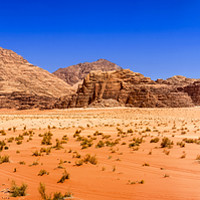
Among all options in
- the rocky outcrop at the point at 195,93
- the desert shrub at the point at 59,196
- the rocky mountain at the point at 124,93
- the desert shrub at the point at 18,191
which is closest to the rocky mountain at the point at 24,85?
the rocky mountain at the point at 124,93

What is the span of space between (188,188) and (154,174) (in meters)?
1.68

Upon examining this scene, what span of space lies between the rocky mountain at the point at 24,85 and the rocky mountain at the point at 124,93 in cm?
3082

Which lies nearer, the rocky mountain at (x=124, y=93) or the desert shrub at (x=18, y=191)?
the desert shrub at (x=18, y=191)

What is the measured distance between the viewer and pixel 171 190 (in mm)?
6289

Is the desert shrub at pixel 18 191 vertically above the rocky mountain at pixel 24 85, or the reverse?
the rocky mountain at pixel 24 85

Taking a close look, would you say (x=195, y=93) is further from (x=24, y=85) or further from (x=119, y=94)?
(x=24, y=85)

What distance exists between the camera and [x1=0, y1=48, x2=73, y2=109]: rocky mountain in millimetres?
107188

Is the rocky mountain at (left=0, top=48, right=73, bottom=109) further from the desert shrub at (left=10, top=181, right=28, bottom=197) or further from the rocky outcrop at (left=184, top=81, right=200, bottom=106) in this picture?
the desert shrub at (left=10, top=181, right=28, bottom=197)

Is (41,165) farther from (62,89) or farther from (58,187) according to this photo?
(62,89)

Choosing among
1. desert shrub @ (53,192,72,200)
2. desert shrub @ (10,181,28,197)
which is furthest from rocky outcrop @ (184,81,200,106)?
desert shrub @ (10,181,28,197)

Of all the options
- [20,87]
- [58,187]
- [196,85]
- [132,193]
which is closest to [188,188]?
[132,193]

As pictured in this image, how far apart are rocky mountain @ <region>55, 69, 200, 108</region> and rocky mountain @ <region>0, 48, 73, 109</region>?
101ft

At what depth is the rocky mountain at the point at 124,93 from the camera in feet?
235

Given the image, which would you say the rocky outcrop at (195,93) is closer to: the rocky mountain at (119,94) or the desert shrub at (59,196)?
the rocky mountain at (119,94)
